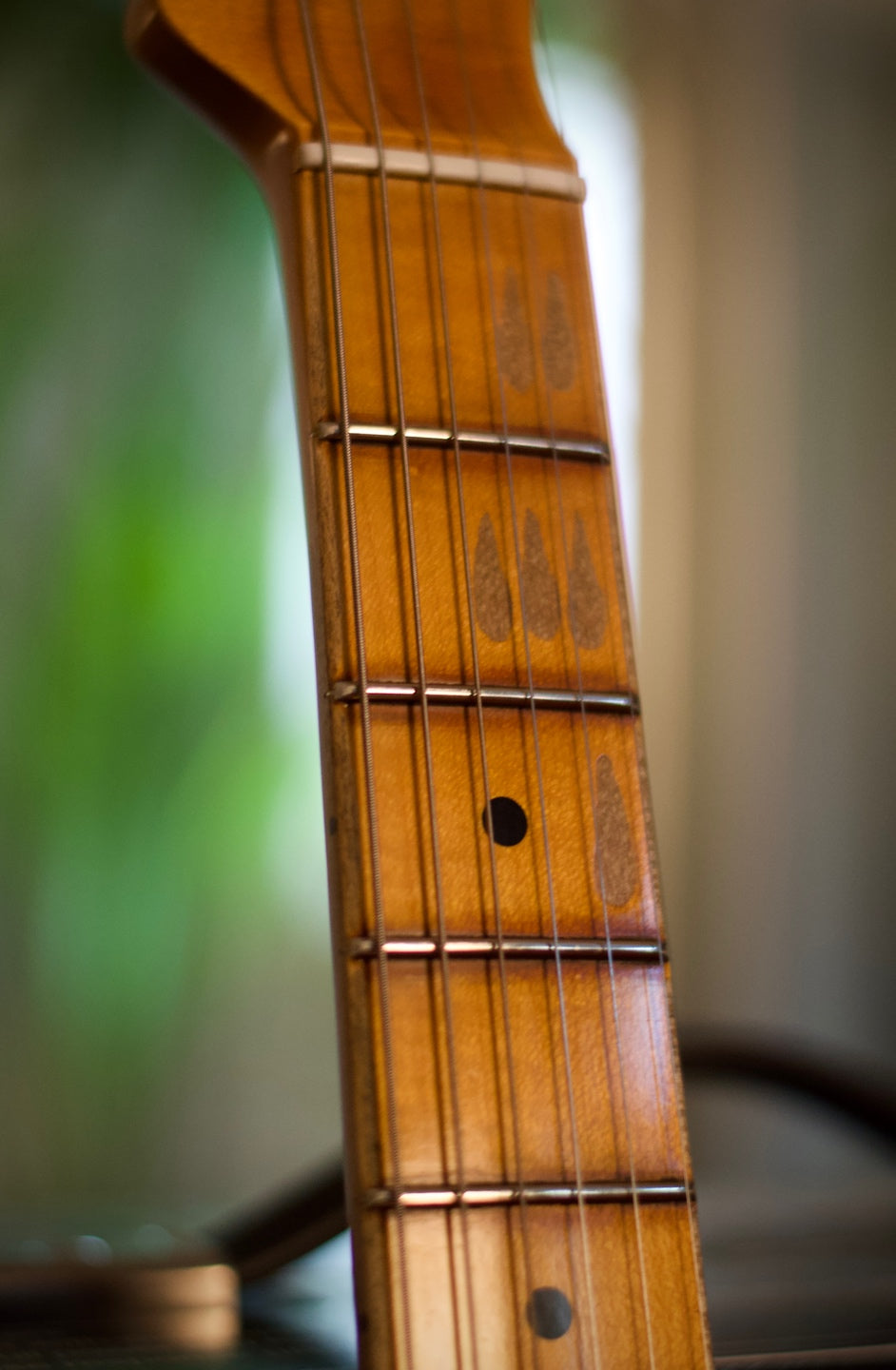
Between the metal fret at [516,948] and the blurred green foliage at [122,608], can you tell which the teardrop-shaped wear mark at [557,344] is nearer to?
the metal fret at [516,948]

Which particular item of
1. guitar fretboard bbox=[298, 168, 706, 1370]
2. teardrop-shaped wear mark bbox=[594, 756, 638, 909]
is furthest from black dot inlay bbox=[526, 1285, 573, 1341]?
teardrop-shaped wear mark bbox=[594, 756, 638, 909]

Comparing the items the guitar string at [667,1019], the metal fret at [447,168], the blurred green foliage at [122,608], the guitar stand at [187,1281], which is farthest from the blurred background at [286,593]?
the metal fret at [447,168]

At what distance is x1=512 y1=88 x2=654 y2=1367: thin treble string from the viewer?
1.33ft

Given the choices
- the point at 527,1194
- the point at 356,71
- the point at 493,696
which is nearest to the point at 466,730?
the point at 493,696

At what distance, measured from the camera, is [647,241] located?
160cm

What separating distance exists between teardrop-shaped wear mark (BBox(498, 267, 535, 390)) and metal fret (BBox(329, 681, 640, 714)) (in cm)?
12

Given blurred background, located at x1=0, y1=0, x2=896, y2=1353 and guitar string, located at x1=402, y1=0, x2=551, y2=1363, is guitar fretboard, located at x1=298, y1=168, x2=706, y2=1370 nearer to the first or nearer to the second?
guitar string, located at x1=402, y1=0, x2=551, y2=1363

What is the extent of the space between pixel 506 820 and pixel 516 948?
40mm

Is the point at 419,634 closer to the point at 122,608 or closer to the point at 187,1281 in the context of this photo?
the point at 187,1281

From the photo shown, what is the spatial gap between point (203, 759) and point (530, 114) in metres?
0.93

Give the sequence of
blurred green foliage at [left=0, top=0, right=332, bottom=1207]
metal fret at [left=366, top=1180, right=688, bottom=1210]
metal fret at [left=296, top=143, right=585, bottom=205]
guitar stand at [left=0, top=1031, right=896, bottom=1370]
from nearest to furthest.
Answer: metal fret at [left=366, top=1180, right=688, bottom=1210] → metal fret at [left=296, top=143, right=585, bottom=205] → guitar stand at [left=0, top=1031, right=896, bottom=1370] → blurred green foliage at [left=0, top=0, right=332, bottom=1207]

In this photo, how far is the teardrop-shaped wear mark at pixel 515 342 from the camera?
496 millimetres

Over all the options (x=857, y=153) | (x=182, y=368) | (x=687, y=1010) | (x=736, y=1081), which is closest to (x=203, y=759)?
(x=182, y=368)

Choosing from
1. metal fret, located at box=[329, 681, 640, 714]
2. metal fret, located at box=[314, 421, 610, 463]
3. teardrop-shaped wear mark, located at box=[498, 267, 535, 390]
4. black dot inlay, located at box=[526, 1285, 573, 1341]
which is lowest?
black dot inlay, located at box=[526, 1285, 573, 1341]
